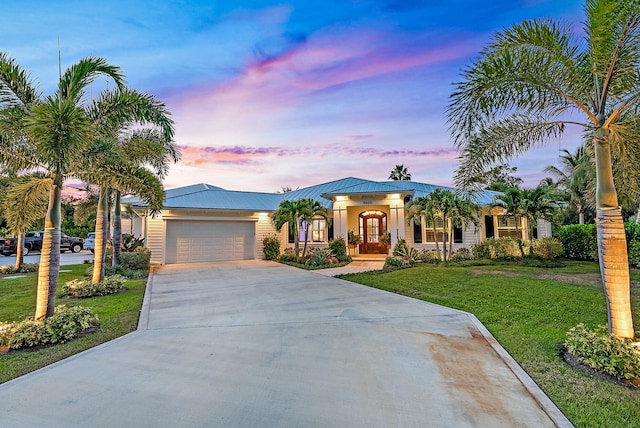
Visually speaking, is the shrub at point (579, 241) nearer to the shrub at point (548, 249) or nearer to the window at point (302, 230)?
the shrub at point (548, 249)

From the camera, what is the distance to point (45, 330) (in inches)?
189

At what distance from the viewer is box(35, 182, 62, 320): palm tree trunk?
5102 millimetres

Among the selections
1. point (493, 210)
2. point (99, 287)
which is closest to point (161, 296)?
point (99, 287)

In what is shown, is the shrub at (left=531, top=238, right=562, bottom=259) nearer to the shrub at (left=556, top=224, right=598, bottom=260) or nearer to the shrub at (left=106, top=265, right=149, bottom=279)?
the shrub at (left=556, top=224, right=598, bottom=260)

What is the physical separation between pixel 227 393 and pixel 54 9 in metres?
9.42

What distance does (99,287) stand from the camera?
8.36 metres

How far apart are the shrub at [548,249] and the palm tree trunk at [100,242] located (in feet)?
59.4

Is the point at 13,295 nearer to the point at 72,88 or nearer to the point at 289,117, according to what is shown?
the point at 72,88

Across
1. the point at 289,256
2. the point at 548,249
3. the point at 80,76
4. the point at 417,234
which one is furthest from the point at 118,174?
the point at 548,249

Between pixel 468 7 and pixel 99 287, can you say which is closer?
pixel 468 7

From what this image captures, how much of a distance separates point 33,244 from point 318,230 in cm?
2182

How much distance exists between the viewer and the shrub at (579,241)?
1470 centimetres

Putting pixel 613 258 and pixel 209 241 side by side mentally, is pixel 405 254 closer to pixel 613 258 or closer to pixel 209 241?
pixel 209 241

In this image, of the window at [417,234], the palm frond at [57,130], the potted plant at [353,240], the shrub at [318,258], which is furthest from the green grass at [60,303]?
the window at [417,234]
